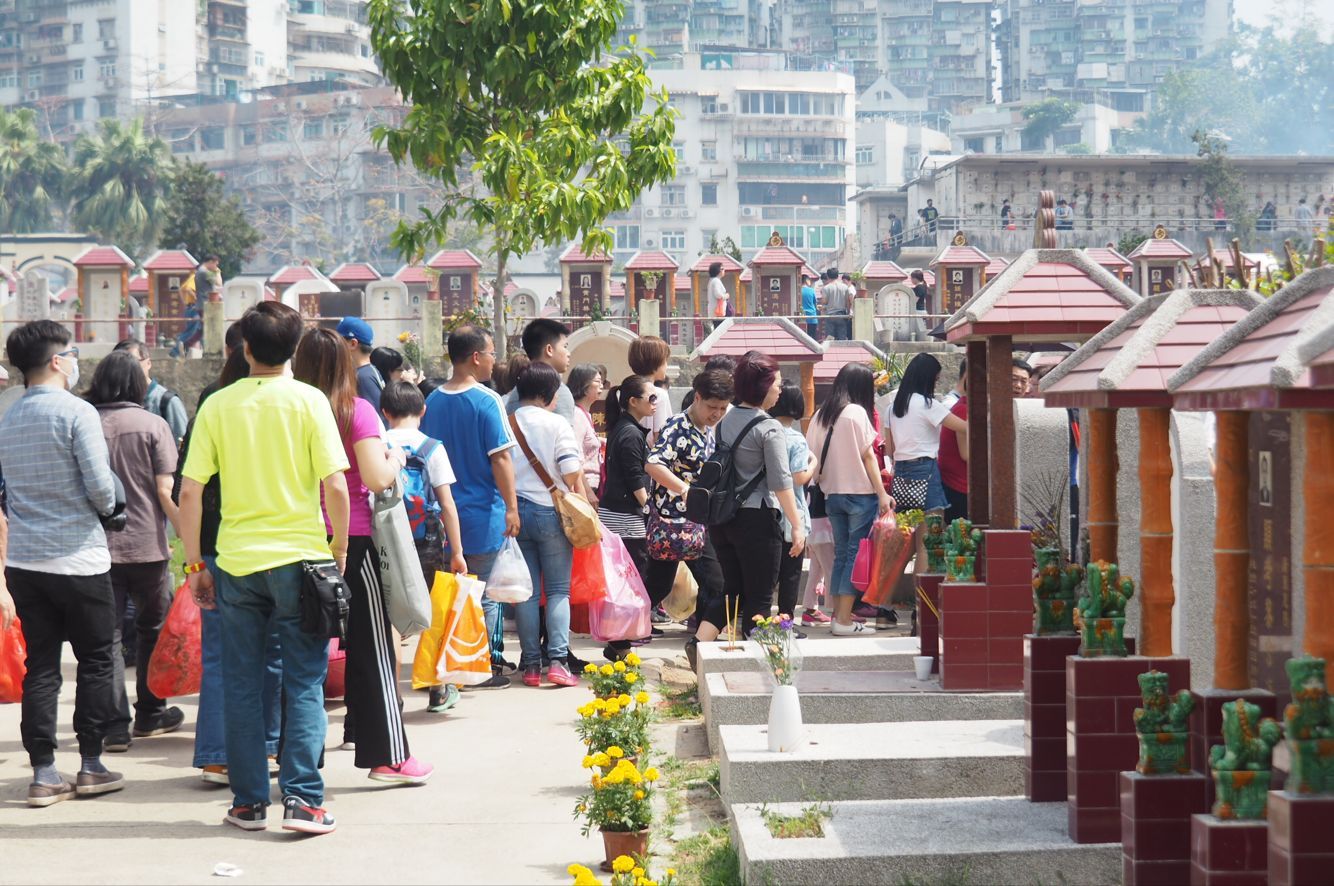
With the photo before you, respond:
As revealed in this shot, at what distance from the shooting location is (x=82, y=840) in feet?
16.6

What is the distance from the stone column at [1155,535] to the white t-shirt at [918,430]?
463 cm

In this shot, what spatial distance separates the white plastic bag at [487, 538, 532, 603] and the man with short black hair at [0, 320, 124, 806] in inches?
79.8

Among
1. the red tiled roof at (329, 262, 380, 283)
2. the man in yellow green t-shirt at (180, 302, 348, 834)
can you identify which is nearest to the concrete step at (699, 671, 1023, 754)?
the man in yellow green t-shirt at (180, 302, 348, 834)

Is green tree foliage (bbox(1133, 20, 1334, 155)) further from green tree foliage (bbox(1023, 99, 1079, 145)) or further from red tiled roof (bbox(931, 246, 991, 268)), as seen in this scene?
red tiled roof (bbox(931, 246, 991, 268))

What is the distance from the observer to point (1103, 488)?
478 centimetres

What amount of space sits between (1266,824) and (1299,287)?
3.76 ft

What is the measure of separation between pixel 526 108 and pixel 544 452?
581cm

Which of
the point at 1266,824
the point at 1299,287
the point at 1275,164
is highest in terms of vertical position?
the point at 1275,164

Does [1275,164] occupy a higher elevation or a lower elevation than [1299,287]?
higher

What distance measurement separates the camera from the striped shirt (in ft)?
18.0

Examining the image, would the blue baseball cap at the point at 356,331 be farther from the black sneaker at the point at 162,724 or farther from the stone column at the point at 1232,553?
the stone column at the point at 1232,553

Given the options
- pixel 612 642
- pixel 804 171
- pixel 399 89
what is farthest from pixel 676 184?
pixel 612 642

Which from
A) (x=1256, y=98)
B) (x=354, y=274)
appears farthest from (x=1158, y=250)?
(x=1256, y=98)

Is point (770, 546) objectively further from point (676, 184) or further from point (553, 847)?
point (676, 184)
